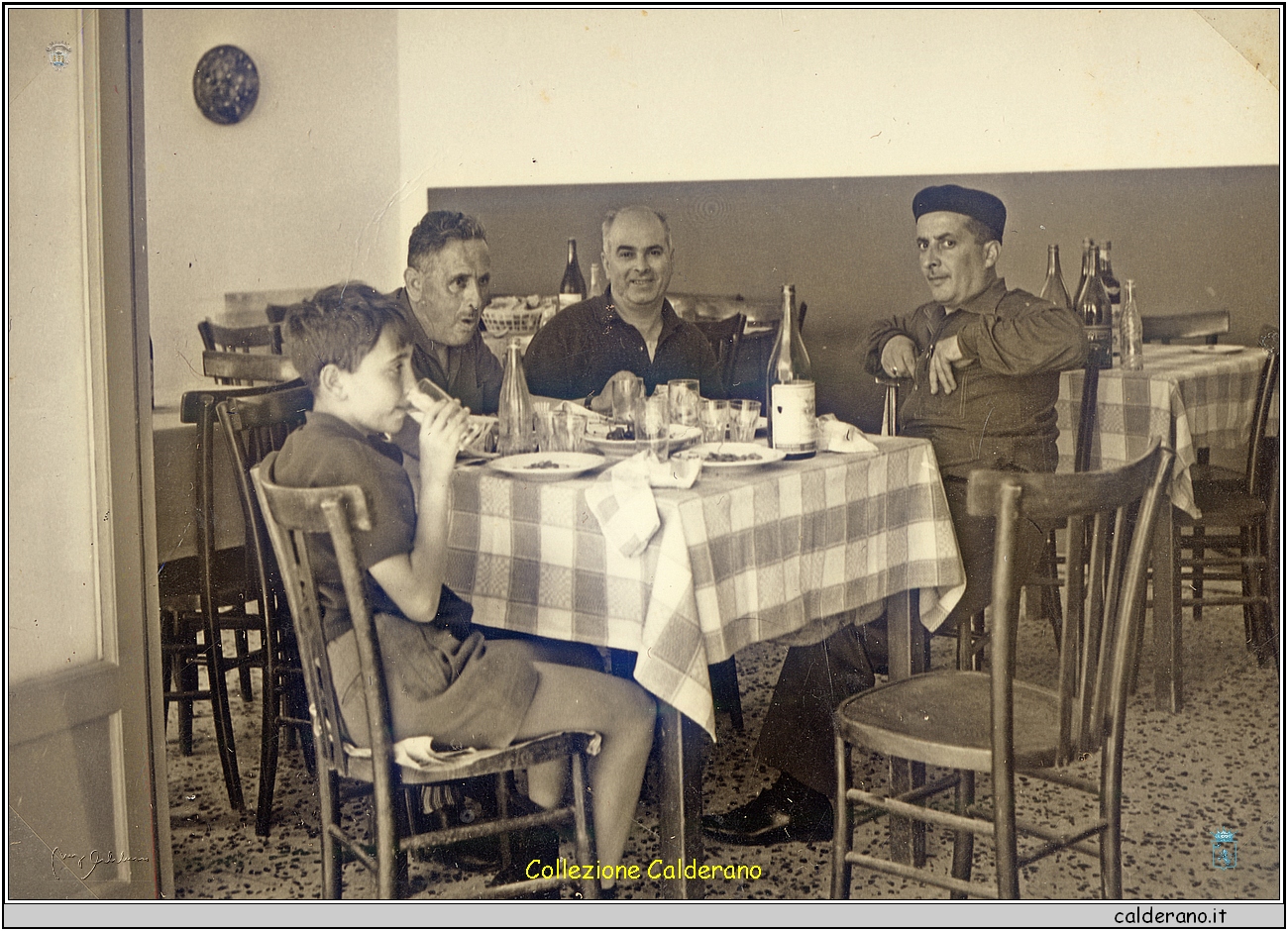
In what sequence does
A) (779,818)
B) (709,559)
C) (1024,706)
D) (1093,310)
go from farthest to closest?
(779,818), (1093,310), (1024,706), (709,559)

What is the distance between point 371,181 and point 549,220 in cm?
32

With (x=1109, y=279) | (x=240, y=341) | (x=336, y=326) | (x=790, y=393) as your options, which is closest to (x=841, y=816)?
(x=790, y=393)

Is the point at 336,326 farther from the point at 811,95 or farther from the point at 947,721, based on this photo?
the point at 947,721

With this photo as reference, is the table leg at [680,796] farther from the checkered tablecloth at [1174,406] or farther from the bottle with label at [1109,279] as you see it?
the bottle with label at [1109,279]

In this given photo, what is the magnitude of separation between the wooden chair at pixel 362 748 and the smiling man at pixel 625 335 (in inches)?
20.5

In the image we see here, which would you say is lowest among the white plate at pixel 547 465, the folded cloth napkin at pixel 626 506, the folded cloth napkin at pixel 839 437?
the folded cloth napkin at pixel 626 506

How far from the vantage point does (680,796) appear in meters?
1.92

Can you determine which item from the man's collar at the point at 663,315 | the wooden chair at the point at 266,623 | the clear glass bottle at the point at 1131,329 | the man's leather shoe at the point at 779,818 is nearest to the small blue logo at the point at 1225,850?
the man's leather shoe at the point at 779,818

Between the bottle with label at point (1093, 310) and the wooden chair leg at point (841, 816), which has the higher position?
the bottle with label at point (1093, 310)

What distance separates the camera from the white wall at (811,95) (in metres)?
1.97

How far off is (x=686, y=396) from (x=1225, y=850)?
4.11ft

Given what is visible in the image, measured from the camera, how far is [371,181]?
202 centimetres
